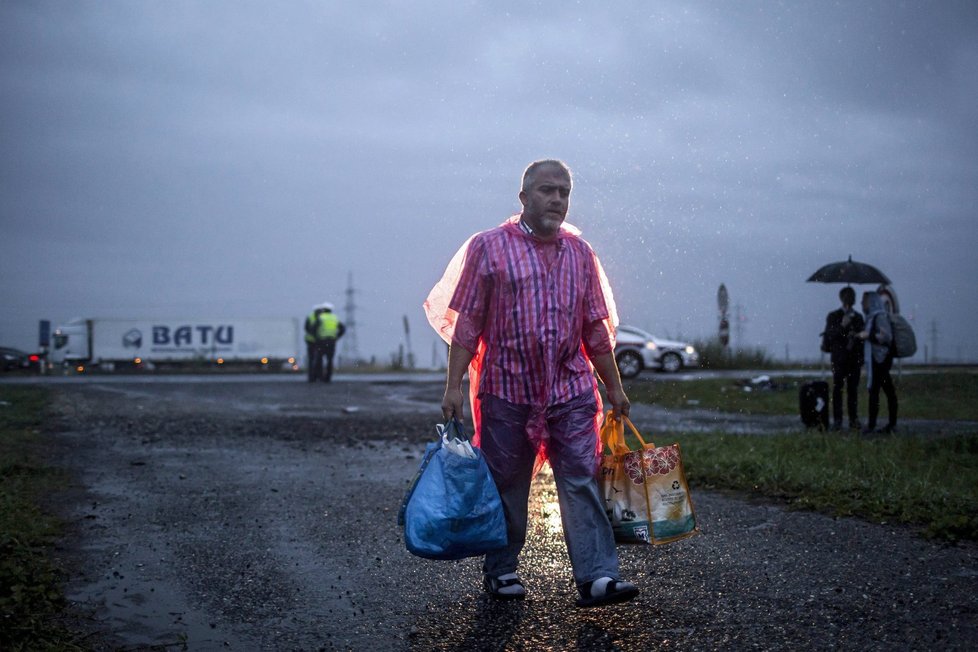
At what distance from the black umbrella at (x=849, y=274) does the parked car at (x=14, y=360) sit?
41.7 m

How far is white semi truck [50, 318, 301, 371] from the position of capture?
156 feet

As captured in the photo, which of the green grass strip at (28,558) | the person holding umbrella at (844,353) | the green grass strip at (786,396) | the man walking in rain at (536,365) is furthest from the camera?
the green grass strip at (786,396)

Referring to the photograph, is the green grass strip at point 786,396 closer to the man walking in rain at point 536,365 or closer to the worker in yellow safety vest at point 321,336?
the worker in yellow safety vest at point 321,336

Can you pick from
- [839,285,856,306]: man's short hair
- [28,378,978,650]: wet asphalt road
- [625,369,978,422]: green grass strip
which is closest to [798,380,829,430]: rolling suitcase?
[839,285,856,306]: man's short hair

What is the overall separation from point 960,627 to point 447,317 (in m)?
2.43

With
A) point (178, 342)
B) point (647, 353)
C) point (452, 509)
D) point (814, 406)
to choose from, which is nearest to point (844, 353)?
point (814, 406)

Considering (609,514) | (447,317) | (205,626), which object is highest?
(447,317)

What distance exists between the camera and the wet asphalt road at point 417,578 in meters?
3.87

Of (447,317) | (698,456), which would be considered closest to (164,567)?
(447,317)

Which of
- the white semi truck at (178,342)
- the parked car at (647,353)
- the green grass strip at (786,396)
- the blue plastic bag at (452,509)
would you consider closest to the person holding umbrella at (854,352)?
the green grass strip at (786,396)

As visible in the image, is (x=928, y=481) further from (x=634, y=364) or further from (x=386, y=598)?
(x=634, y=364)

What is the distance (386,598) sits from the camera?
4465mm

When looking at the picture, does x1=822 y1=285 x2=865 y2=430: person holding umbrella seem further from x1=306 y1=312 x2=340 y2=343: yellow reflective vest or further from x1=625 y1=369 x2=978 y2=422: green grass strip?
x1=306 y1=312 x2=340 y2=343: yellow reflective vest

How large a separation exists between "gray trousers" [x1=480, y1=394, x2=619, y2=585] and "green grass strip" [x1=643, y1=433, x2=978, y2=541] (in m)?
2.42
